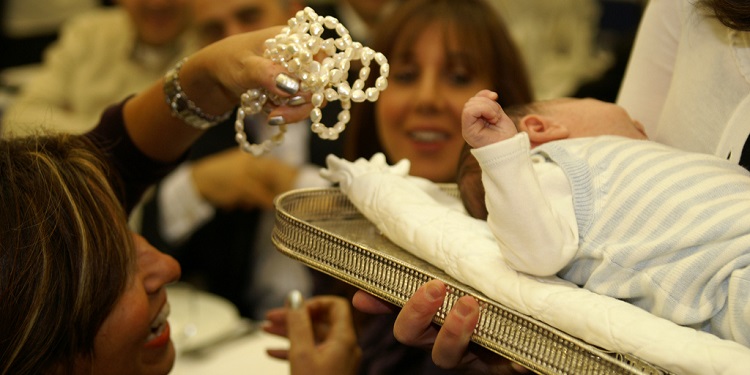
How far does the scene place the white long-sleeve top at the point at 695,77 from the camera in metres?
0.91

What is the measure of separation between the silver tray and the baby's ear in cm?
23

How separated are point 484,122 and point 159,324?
1.95 ft

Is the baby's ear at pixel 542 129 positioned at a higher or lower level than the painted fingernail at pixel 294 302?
higher

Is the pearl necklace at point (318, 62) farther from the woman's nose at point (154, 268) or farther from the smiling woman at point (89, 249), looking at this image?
the woman's nose at point (154, 268)

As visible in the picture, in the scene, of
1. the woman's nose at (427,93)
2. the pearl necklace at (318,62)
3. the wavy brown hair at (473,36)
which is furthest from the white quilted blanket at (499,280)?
the wavy brown hair at (473,36)

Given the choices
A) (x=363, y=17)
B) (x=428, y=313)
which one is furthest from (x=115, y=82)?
(x=428, y=313)

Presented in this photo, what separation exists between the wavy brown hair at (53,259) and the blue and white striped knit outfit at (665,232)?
50 centimetres

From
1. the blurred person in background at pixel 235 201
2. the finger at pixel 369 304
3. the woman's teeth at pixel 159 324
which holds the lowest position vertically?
the blurred person in background at pixel 235 201

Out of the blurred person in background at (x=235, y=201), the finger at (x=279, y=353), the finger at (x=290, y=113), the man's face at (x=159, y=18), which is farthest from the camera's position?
the man's face at (x=159, y=18)

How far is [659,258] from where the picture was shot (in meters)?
0.81

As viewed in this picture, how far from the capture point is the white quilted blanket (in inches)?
27.5

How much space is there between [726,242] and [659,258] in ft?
0.22

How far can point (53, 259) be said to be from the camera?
93 cm

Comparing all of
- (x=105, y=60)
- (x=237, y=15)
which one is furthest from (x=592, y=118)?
(x=105, y=60)
